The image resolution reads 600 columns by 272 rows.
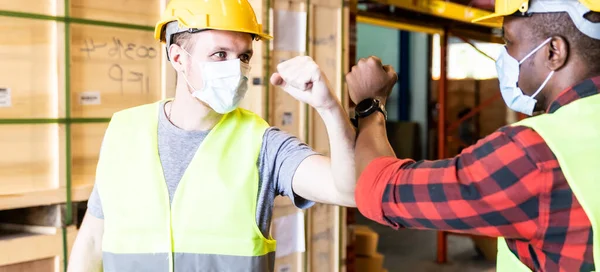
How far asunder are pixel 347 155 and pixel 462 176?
1.35 feet

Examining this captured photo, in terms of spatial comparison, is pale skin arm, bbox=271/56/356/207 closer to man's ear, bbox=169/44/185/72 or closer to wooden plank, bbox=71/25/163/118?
man's ear, bbox=169/44/185/72

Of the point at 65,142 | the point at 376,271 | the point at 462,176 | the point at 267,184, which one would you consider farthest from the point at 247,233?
the point at 376,271

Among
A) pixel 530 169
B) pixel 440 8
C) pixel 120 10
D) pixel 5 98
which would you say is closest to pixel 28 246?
pixel 5 98

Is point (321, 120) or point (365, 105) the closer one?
point (365, 105)

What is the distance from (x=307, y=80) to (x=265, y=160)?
494 mm

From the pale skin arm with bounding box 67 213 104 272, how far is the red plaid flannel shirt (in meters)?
1.15

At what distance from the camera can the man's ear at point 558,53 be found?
162 cm

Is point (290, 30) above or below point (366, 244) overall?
above

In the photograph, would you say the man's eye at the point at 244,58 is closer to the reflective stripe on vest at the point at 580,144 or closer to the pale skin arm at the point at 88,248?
the pale skin arm at the point at 88,248

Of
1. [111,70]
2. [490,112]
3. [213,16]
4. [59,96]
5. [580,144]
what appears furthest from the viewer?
[490,112]

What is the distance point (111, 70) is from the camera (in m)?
3.45

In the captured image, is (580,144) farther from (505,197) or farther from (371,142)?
(371,142)

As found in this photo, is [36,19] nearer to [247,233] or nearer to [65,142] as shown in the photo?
[65,142]

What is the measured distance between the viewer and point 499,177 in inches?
57.9
